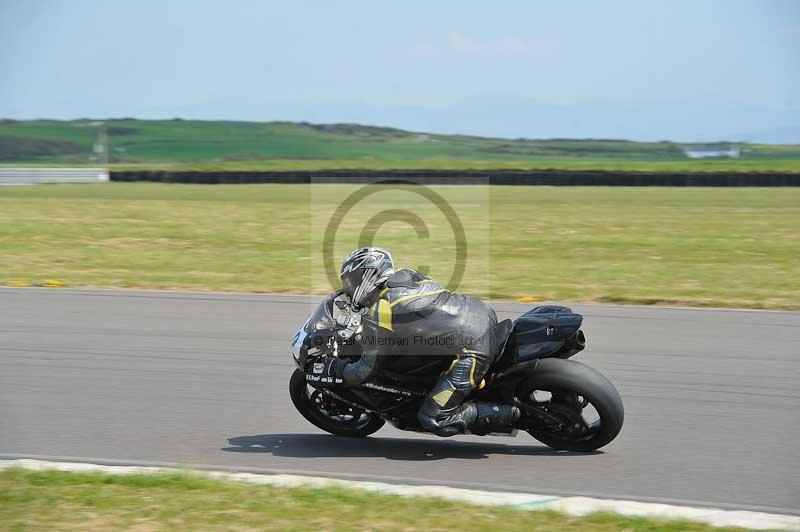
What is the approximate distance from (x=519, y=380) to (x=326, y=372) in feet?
3.90

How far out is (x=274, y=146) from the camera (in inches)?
3174

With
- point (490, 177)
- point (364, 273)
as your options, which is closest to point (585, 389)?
point (364, 273)

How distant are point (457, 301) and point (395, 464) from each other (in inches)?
42.1

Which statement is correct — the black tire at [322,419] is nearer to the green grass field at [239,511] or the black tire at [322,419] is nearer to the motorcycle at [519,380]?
the motorcycle at [519,380]

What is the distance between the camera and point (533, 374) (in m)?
5.88

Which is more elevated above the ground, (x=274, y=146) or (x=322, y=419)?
(x=274, y=146)

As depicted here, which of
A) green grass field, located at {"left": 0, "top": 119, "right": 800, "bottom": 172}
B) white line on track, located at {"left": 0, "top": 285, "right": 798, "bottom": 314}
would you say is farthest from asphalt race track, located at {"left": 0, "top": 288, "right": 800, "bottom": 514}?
green grass field, located at {"left": 0, "top": 119, "right": 800, "bottom": 172}

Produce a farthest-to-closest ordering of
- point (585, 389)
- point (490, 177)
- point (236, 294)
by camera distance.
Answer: point (490, 177) → point (236, 294) → point (585, 389)

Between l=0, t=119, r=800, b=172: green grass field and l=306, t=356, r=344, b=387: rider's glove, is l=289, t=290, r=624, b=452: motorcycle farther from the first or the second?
l=0, t=119, r=800, b=172: green grass field

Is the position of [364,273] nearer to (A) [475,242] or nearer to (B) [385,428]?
(B) [385,428]

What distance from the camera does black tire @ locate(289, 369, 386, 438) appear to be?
6391mm

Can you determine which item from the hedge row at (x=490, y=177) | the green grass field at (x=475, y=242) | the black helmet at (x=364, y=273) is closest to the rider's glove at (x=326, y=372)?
the black helmet at (x=364, y=273)

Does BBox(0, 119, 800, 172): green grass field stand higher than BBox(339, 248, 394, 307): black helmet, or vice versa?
BBox(0, 119, 800, 172): green grass field

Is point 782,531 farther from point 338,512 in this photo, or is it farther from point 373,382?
point 373,382
